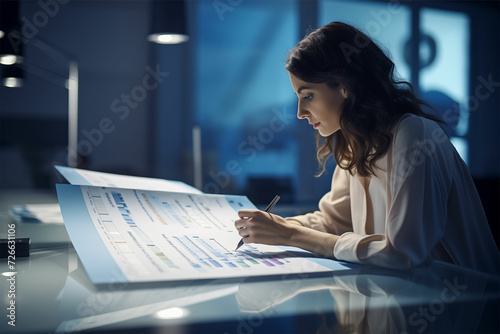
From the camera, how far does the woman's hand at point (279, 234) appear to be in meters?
0.74

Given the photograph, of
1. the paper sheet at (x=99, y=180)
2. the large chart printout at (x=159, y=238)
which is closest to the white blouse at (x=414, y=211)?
the large chart printout at (x=159, y=238)

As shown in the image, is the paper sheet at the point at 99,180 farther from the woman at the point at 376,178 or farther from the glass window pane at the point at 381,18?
the glass window pane at the point at 381,18

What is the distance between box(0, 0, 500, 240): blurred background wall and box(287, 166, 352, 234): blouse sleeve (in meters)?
3.20

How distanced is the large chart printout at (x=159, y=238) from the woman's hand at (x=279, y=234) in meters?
0.02

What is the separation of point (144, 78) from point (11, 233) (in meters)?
4.22

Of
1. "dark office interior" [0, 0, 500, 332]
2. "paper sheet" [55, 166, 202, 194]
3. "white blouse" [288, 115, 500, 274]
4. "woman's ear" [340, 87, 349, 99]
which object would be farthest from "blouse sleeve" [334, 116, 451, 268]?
"dark office interior" [0, 0, 500, 332]

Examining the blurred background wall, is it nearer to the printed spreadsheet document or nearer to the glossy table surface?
the printed spreadsheet document

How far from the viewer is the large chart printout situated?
0.57 m

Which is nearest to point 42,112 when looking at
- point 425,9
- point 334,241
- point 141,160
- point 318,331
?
point 141,160

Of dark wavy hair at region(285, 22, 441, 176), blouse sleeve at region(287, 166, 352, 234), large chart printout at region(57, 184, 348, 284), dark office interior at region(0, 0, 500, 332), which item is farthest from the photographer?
dark office interior at region(0, 0, 500, 332)

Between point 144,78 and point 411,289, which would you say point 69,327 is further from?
point 144,78

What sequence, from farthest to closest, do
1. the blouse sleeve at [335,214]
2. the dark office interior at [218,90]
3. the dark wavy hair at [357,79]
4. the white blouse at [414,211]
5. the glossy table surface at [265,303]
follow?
the dark office interior at [218,90], the blouse sleeve at [335,214], the dark wavy hair at [357,79], the white blouse at [414,211], the glossy table surface at [265,303]

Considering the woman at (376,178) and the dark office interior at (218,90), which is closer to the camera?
the woman at (376,178)

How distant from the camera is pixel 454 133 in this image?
4.50 metres
